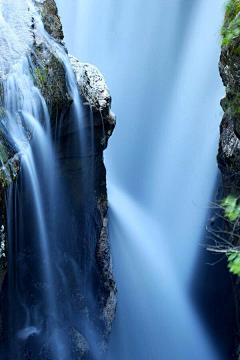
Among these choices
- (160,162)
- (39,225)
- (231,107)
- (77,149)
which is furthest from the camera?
(160,162)

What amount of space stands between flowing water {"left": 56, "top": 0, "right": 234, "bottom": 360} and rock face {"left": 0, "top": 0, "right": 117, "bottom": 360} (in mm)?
1419

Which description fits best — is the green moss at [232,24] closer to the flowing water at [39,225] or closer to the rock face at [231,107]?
the rock face at [231,107]

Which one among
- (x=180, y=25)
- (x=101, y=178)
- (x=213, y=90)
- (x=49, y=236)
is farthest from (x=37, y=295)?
(x=180, y=25)

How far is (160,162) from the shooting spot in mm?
10672

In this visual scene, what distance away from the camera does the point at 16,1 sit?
19.4 ft

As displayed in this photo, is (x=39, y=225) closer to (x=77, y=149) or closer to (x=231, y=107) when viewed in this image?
(x=77, y=149)

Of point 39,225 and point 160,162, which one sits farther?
point 160,162

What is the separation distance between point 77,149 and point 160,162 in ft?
15.3

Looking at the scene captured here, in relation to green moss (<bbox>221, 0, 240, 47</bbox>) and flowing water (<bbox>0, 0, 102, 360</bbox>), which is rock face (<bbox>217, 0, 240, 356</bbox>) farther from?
flowing water (<bbox>0, 0, 102, 360</bbox>)

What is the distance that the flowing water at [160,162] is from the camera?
28.7 ft

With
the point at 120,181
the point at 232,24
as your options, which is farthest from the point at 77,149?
the point at 120,181

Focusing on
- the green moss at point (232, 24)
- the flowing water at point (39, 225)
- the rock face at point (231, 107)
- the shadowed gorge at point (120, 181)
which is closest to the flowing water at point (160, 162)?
the shadowed gorge at point (120, 181)

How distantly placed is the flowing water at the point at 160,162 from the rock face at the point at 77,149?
1419 millimetres

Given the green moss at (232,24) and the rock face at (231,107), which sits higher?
the green moss at (232,24)
